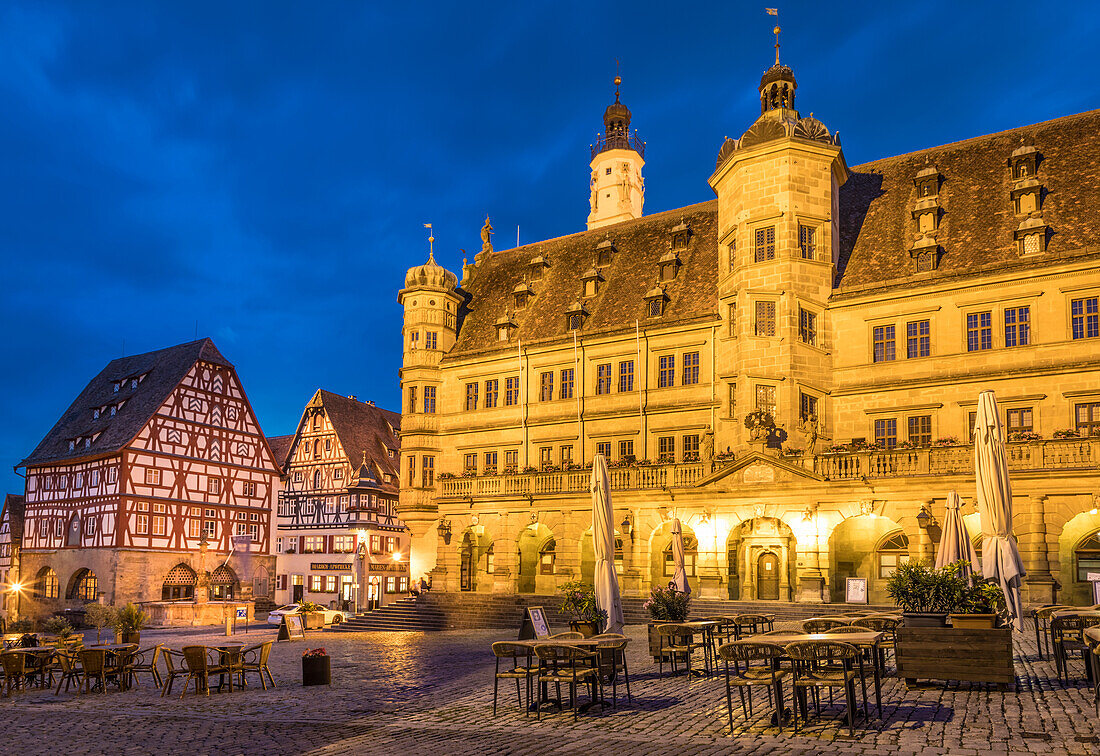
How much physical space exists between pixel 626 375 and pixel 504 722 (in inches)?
1186

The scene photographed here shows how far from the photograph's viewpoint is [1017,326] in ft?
111

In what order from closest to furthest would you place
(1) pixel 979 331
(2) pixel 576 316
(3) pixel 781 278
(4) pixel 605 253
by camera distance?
(1) pixel 979 331, (3) pixel 781 278, (2) pixel 576 316, (4) pixel 605 253

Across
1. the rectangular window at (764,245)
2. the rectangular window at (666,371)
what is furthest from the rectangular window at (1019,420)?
the rectangular window at (666,371)

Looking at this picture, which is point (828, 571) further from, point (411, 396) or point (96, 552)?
point (96, 552)

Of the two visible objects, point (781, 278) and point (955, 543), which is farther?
point (781, 278)

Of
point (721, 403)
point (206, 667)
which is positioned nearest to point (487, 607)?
point (721, 403)

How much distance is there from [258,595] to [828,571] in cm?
4050

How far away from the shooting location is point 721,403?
38.5 m

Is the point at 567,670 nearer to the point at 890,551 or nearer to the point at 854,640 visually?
the point at 854,640

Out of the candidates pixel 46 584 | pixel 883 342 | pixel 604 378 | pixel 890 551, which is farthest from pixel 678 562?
pixel 46 584

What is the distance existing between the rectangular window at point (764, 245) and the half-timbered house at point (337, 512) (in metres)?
31.7

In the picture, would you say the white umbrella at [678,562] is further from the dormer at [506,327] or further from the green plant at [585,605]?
the dormer at [506,327]

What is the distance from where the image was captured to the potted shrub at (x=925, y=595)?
1383 centimetres

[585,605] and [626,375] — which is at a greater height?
[626,375]
